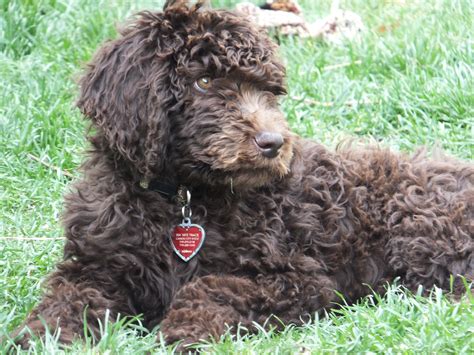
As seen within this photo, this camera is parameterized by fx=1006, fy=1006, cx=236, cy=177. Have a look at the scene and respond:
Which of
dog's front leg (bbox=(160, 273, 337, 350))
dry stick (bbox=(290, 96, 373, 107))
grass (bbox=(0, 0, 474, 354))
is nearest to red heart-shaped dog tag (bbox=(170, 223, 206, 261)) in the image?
dog's front leg (bbox=(160, 273, 337, 350))

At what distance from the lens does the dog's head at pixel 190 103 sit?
5254 mm

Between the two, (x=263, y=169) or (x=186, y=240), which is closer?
(x=263, y=169)

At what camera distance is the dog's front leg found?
201 inches

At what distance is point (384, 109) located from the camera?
27.5 ft

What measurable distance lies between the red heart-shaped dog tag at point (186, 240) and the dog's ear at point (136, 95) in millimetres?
394

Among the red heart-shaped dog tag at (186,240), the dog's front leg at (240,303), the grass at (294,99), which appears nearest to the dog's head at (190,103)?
the red heart-shaped dog tag at (186,240)

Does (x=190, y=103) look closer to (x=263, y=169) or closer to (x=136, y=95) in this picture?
(x=136, y=95)

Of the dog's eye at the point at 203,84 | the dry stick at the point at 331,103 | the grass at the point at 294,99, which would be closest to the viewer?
the dog's eye at the point at 203,84

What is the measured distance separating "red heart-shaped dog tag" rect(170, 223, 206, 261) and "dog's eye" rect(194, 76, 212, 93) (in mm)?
756

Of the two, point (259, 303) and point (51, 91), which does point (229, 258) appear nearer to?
point (259, 303)

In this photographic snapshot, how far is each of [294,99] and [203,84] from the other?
3.27 metres

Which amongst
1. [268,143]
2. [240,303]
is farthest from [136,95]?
[240,303]

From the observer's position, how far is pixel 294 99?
8594 mm

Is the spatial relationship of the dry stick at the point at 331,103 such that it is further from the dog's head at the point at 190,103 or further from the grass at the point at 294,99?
the dog's head at the point at 190,103
